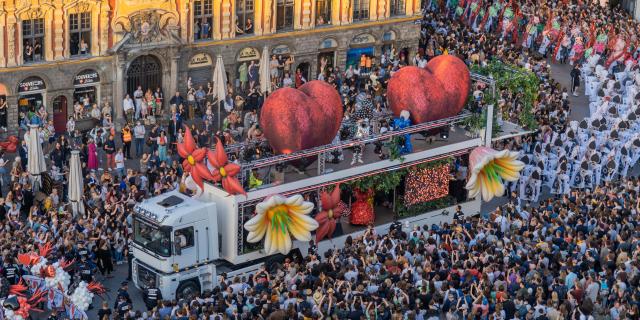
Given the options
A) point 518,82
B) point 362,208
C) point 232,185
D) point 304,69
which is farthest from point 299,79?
point 232,185

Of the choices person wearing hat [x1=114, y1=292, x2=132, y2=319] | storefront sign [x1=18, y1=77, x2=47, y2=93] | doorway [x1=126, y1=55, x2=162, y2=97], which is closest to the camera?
person wearing hat [x1=114, y1=292, x2=132, y2=319]

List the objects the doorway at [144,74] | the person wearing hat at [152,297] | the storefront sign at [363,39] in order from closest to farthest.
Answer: the person wearing hat at [152,297] → the doorway at [144,74] → the storefront sign at [363,39]

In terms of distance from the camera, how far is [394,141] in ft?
165

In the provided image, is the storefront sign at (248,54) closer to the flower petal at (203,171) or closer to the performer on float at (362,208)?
the performer on float at (362,208)

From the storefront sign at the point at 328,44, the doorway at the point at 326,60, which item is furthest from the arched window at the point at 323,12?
the doorway at the point at 326,60

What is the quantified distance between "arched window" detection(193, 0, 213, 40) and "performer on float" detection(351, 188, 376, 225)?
47.2ft

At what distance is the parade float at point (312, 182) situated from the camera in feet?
152

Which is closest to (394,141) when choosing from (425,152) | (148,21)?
(425,152)

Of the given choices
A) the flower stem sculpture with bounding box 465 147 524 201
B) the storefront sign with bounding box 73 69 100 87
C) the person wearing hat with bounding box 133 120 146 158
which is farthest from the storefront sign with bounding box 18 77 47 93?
the flower stem sculpture with bounding box 465 147 524 201

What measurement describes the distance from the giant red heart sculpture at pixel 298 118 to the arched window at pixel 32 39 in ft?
42.5

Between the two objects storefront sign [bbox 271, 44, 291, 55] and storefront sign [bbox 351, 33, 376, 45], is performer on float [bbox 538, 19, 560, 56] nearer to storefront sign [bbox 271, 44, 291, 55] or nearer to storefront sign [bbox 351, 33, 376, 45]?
storefront sign [bbox 351, 33, 376, 45]

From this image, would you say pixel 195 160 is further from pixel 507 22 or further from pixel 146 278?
pixel 507 22

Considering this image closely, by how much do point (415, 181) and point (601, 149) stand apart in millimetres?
9417

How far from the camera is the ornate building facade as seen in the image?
58.6 metres
